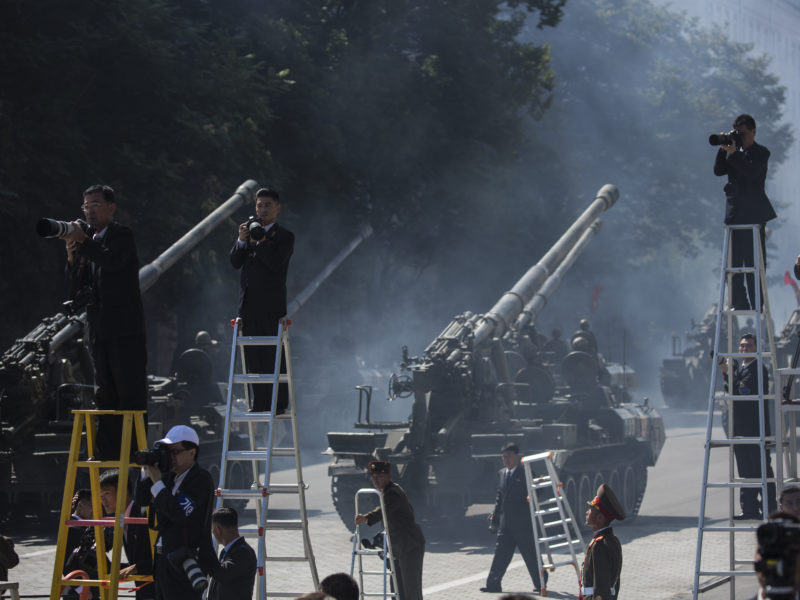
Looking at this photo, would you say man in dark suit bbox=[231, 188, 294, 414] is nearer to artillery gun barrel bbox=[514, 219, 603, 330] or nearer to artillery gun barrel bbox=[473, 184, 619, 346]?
artillery gun barrel bbox=[473, 184, 619, 346]

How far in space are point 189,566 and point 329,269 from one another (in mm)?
25249

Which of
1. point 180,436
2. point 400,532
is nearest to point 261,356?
point 180,436

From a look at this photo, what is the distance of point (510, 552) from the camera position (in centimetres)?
1355

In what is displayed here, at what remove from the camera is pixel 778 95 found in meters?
54.9

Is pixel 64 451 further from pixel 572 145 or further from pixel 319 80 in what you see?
pixel 572 145

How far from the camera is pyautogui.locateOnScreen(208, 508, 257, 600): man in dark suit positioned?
24.9 ft

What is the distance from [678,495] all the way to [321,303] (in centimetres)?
1856

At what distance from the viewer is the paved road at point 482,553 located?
531 inches

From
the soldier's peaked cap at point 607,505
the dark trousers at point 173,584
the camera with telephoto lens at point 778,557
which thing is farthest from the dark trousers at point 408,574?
the camera with telephoto lens at point 778,557

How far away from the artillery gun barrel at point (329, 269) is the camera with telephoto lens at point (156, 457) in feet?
68.5

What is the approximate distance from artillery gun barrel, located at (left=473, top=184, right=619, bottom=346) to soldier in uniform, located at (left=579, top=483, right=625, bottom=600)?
375 inches

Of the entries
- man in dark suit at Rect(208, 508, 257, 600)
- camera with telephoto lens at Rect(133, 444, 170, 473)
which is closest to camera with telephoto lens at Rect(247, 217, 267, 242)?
camera with telephoto lens at Rect(133, 444, 170, 473)

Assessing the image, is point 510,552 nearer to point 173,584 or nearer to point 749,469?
point 749,469

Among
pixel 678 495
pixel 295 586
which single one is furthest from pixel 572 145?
pixel 295 586
